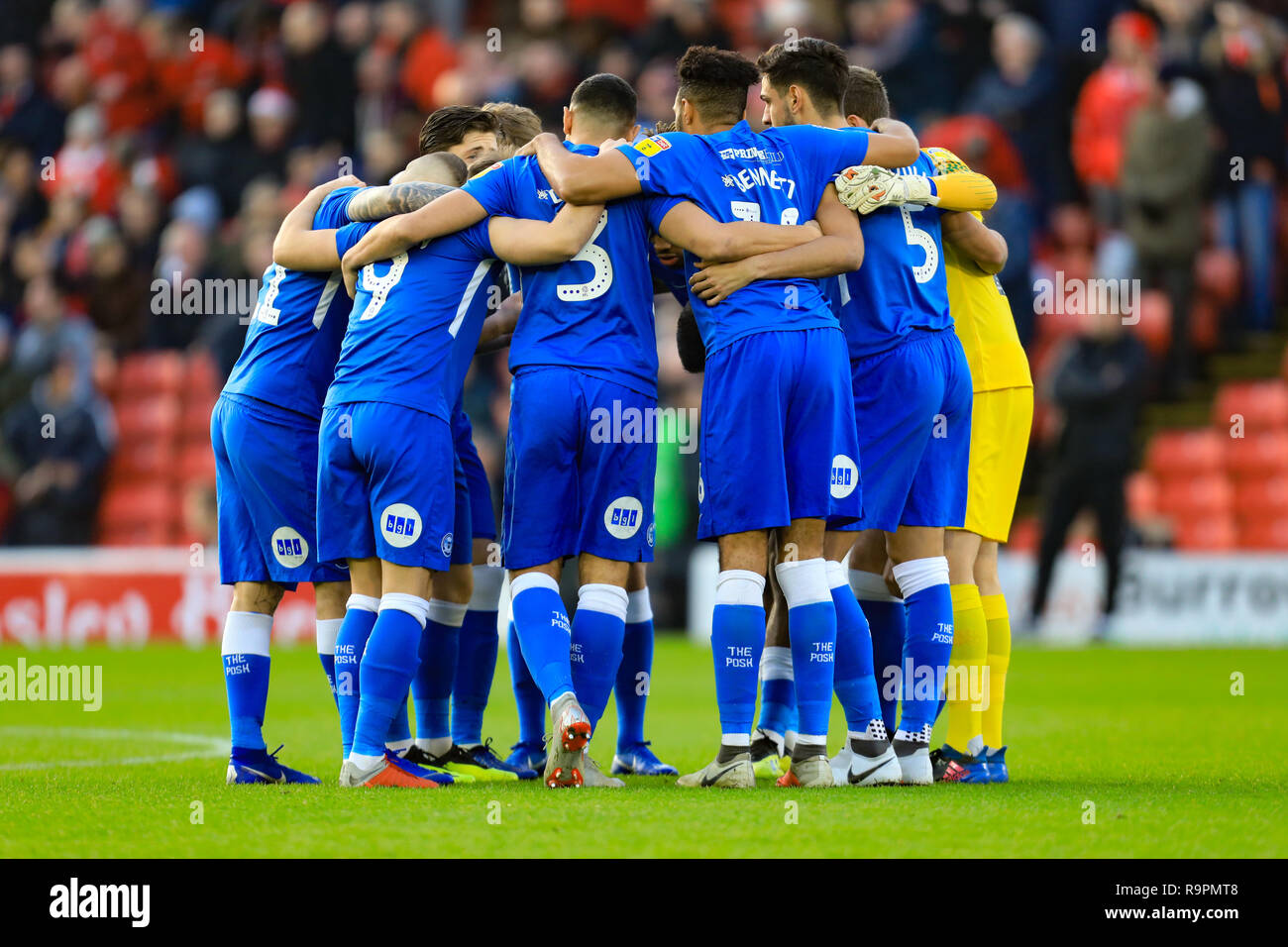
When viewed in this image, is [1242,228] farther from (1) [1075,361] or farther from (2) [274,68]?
(2) [274,68]

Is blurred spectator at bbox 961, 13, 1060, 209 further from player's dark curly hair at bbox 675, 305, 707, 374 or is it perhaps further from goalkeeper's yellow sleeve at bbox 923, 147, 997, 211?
player's dark curly hair at bbox 675, 305, 707, 374

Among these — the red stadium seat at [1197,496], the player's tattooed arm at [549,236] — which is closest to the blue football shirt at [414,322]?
the player's tattooed arm at [549,236]

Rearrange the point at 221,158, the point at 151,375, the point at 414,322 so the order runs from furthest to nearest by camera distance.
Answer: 1. the point at 221,158
2. the point at 151,375
3. the point at 414,322

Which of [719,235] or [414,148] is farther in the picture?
[414,148]

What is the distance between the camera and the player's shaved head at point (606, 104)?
5.56 meters

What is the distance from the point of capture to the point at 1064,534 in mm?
13508

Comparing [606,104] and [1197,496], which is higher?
[606,104]

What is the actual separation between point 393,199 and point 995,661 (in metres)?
2.68

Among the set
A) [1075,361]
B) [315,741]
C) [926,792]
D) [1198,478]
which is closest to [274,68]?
A: [1075,361]

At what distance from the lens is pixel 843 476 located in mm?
5141

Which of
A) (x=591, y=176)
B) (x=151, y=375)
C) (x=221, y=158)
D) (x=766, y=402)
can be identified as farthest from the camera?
(x=221, y=158)

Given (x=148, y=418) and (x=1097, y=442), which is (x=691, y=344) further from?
(x=148, y=418)

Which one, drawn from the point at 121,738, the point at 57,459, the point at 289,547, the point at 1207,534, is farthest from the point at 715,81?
the point at 57,459

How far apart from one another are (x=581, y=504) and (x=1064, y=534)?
9020mm
